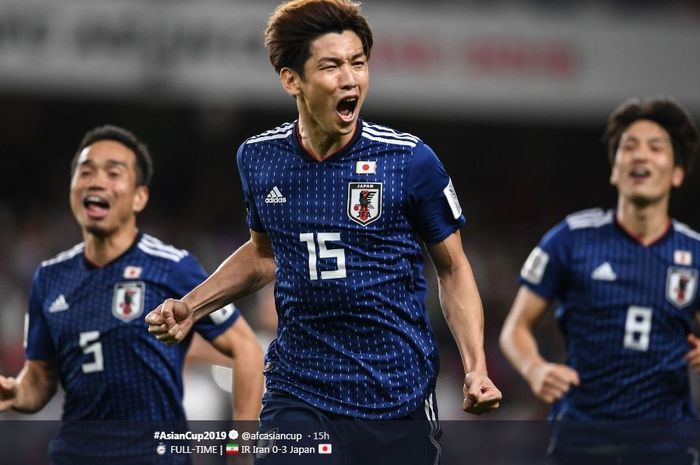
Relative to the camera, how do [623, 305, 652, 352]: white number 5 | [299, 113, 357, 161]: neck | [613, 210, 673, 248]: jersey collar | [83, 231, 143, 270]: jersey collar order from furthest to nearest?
1. [613, 210, 673, 248]: jersey collar
2. [623, 305, 652, 352]: white number 5
3. [83, 231, 143, 270]: jersey collar
4. [299, 113, 357, 161]: neck

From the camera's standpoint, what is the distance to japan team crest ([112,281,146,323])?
201 inches

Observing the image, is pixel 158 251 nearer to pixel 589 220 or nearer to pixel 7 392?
pixel 7 392

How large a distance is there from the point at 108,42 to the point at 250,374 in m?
8.69

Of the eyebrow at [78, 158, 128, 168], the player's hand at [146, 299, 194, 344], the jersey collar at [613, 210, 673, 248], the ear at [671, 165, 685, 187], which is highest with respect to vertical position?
the eyebrow at [78, 158, 128, 168]

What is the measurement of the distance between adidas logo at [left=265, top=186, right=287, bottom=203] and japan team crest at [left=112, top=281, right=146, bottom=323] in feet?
3.83

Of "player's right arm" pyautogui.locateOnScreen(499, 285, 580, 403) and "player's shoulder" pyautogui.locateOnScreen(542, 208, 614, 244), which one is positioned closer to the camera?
"player's right arm" pyautogui.locateOnScreen(499, 285, 580, 403)

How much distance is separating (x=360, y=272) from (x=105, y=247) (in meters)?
1.71

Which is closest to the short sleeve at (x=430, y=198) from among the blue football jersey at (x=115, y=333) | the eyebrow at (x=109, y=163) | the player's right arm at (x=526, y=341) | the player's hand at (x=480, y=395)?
the player's hand at (x=480, y=395)

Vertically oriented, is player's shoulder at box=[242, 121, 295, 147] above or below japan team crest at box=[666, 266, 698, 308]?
above

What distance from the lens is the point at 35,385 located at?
5242 mm

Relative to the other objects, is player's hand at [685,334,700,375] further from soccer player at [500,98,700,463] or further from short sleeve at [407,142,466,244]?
short sleeve at [407,142,466,244]

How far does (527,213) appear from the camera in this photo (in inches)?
608

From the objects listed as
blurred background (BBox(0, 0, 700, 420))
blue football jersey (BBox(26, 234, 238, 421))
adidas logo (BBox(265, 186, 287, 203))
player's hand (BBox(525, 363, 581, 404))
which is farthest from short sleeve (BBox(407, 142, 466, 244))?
blurred background (BBox(0, 0, 700, 420))

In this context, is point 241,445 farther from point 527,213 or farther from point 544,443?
point 527,213
